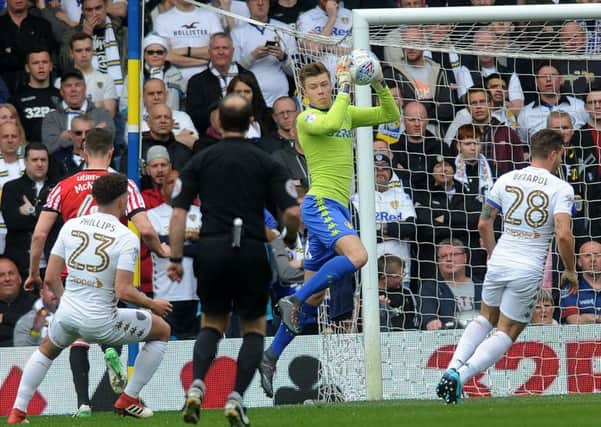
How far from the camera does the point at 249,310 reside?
898cm

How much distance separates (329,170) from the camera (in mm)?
11914

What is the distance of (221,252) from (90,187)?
3.00 metres

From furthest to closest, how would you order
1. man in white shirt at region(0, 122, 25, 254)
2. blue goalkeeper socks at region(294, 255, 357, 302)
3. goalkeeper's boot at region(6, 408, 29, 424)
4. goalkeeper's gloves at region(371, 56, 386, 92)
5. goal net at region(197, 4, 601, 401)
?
man in white shirt at region(0, 122, 25, 254) → goal net at region(197, 4, 601, 401) → goalkeeper's gloves at region(371, 56, 386, 92) → blue goalkeeper socks at region(294, 255, 357, 302) → goalkeeper's boot at region(6, 408, 29, 424)

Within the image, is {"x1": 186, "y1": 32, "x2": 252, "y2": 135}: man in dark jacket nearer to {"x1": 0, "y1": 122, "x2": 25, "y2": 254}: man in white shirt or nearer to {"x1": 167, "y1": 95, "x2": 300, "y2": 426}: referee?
{"x1": 0, "y1": 122, "x2": 25, "y2": 254}: man in white shirt

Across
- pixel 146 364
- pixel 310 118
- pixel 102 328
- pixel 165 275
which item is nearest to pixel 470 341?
pixel 310 118

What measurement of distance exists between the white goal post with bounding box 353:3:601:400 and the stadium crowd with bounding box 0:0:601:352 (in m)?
0.99

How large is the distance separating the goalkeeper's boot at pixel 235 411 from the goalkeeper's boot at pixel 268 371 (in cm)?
215

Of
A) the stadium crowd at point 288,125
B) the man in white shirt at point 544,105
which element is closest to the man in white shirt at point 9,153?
the stadium crowd at point 288,125

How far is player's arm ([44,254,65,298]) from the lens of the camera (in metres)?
10.5

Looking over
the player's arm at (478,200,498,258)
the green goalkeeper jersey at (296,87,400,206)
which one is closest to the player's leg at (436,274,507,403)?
the player's arm at (478,200,498,258)

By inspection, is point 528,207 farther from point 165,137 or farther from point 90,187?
point 165,137

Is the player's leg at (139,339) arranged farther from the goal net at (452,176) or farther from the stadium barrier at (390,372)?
the stadium barrier at (390,372)

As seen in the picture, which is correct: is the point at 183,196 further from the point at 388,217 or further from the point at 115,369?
the point at 388,217

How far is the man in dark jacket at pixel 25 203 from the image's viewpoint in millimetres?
15000
